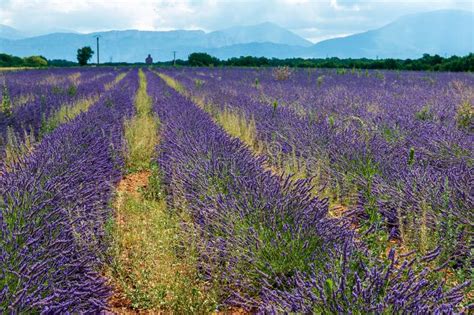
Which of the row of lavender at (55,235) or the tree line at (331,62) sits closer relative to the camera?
the row of lavender at (55,235)

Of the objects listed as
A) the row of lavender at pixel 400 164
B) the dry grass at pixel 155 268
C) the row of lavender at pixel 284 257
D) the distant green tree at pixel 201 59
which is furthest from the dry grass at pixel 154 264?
the distant green tree at pixel 201 59

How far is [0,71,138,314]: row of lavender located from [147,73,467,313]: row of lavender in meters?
0.70

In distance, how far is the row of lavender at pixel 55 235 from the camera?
75.9 inches

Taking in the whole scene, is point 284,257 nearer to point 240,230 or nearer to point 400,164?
point 240,230

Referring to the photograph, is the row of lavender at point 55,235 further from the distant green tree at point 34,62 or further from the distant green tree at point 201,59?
the distant green tree at point 34,62

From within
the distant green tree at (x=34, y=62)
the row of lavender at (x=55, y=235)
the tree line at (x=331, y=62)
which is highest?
the tree line at (x=331, y=62)

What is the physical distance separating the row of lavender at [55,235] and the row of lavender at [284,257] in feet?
2.31

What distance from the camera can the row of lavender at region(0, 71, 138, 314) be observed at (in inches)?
75.9

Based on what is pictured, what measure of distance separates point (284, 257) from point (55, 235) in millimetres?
1369

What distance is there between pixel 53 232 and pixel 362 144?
124 inches

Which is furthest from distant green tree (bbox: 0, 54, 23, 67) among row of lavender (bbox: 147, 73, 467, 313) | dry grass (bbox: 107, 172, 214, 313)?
row of lavender (bbox: 147, 73, 467, 313)

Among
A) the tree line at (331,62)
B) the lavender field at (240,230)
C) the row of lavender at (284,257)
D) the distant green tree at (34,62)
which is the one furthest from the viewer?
→ the distant green tree at (34,62)

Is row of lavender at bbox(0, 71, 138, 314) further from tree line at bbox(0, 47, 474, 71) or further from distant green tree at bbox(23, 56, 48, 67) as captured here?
distant green tree at bbox(23, 56, 48, 67)

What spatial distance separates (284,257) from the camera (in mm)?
2375
